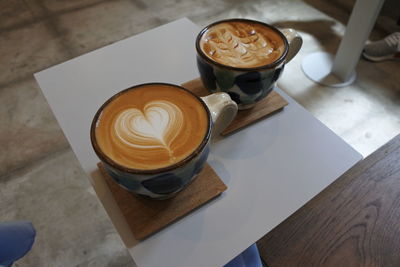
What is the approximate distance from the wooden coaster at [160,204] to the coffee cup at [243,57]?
153mm

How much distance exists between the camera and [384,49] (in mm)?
1562

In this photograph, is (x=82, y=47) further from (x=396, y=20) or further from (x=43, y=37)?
(x=396, y=20)

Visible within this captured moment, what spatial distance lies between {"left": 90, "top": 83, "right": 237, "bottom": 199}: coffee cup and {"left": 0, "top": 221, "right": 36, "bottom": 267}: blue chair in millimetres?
254

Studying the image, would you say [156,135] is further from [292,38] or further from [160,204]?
[292,38]

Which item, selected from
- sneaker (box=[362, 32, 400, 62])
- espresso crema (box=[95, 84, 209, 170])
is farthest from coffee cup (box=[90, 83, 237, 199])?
sneaker (box=[362, 32, 400, 62])

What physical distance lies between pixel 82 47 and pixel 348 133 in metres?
1.31

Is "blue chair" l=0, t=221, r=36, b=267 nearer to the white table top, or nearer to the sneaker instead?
the white table top

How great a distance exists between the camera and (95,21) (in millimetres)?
1803

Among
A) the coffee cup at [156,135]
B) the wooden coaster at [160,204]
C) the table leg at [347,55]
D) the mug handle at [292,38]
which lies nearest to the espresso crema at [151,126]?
the coffee cup at [156,135]

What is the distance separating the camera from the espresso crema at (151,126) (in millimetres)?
405

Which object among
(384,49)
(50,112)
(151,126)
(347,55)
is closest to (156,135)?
(151,126)

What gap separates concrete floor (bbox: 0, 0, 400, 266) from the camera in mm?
1019

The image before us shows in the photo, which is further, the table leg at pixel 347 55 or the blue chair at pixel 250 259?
the table leg at pixel 347 55

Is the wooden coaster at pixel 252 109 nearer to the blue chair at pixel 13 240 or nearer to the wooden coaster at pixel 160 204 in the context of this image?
the wooden coaster at pixel 160 204
